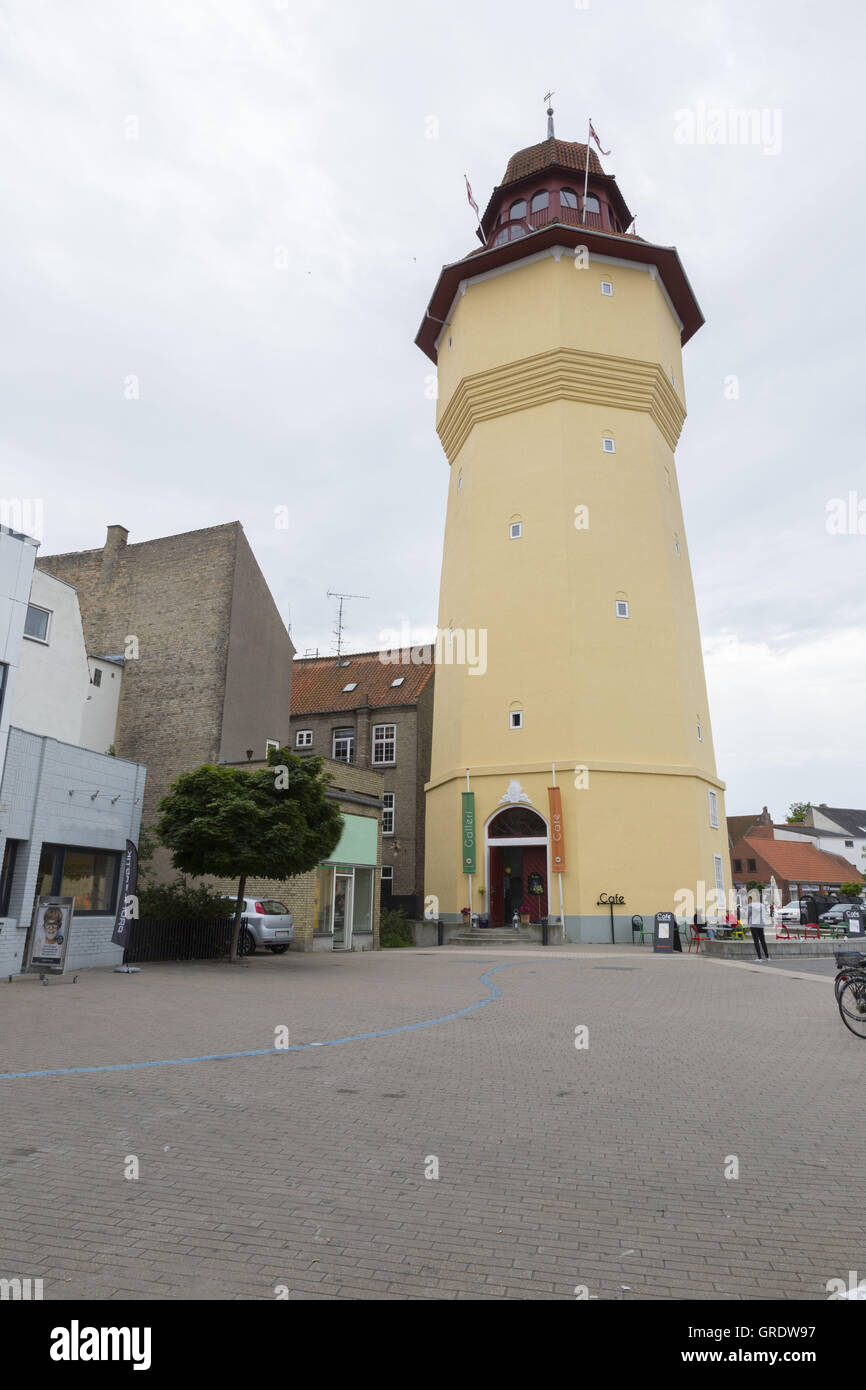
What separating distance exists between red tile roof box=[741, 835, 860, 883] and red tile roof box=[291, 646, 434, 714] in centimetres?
4613

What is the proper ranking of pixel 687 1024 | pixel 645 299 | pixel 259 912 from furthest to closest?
pixel 645 299 → pixel 259 912 → pixel 687 1024

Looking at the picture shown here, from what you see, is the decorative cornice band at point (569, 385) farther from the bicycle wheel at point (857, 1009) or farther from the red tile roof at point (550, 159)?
the bicycle wheel at point (857, 1009)

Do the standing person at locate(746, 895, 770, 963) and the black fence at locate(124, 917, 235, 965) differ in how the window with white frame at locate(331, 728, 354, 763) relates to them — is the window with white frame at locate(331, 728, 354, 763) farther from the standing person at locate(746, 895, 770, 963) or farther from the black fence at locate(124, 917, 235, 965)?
the standing person at locate(746, 895, 770, 963)

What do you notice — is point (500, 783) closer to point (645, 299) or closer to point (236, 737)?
point (236, 737)

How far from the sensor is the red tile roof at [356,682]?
4488 centimetres

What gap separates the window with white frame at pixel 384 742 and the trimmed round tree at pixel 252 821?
22735 mm

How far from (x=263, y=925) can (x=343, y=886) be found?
502cm

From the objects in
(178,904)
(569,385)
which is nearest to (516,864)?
(178,904)

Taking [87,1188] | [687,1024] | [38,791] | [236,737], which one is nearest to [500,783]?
[236,737]

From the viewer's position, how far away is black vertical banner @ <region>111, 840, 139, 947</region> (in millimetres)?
18406

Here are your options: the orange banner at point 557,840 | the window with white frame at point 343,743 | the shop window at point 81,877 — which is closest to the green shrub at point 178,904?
the shop window at point 81,877

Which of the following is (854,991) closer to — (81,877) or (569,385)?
(81,877)
